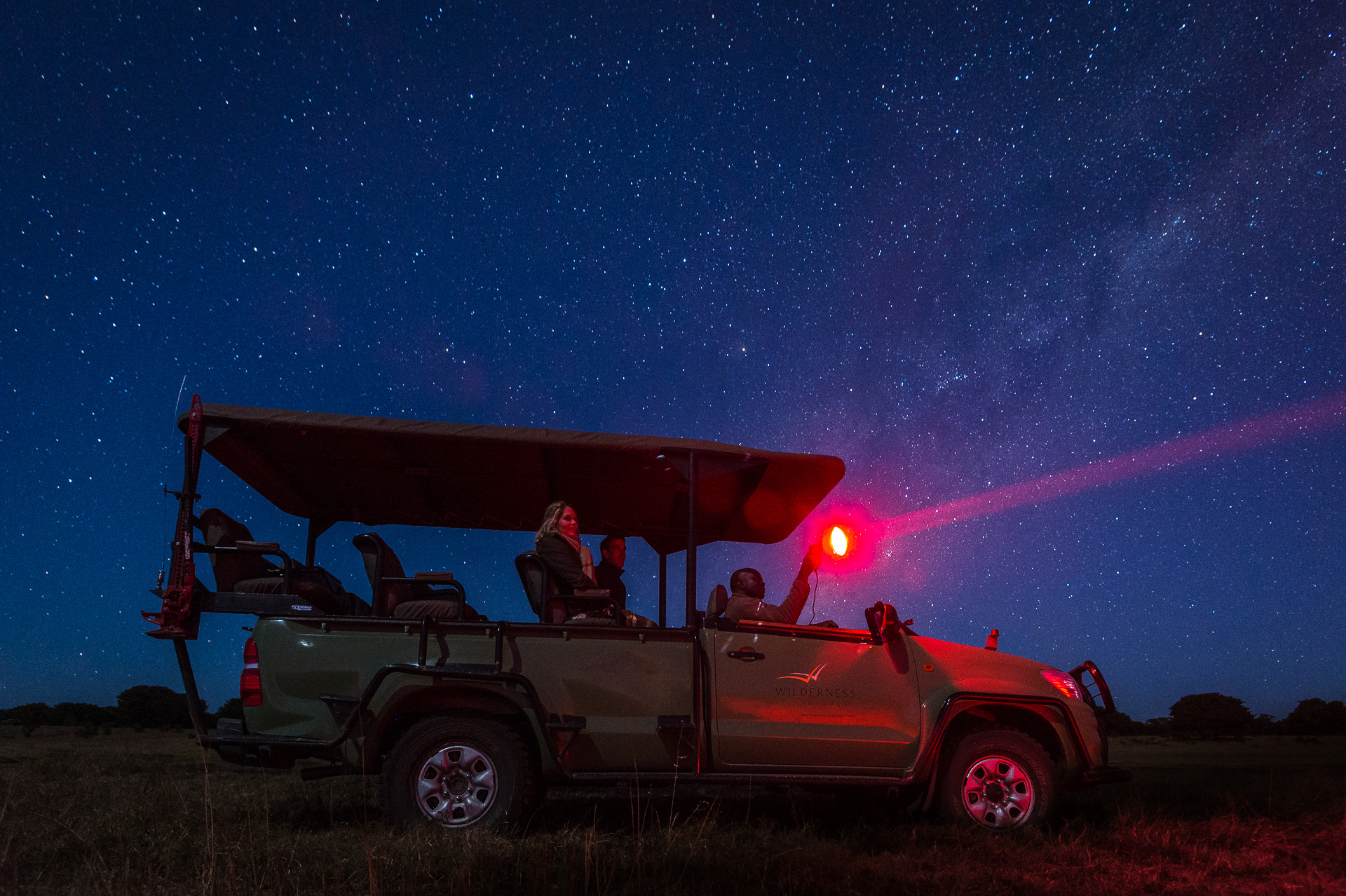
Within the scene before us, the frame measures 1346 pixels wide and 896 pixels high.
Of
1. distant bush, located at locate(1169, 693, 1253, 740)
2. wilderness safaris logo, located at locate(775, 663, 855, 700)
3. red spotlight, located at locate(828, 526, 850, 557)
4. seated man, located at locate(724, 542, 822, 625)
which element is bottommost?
distant bush, located at locate(1169, 693, 1253, 740)

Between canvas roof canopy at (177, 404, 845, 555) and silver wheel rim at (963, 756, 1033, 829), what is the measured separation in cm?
234

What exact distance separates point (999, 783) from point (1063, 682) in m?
0.92

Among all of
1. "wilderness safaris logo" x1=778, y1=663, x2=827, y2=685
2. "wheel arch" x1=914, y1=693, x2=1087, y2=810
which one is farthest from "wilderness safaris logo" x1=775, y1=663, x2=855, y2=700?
"wheel arch" x1=914, y1=693, x2=1087, y2=810

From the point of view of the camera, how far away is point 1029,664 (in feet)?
19.4

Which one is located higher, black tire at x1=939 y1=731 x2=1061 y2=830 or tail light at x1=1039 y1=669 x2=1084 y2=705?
tail light at x1=1039 y1=669 x2=1084 y2=705

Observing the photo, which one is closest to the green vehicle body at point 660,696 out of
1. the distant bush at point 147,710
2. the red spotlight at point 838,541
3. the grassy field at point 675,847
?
the grassy field at point 675,847

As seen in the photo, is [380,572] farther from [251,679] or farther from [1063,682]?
[1063,682]

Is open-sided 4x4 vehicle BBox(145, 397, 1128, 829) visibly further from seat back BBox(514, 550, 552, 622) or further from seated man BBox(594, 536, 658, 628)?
seated man BBox(594, 536, 658, 628)

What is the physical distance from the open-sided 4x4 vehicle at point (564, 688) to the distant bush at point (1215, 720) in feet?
101

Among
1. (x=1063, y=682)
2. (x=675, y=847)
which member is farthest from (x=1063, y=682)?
(x=675, y=847)

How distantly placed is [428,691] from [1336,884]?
17.5 feet

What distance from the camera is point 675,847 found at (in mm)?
4555

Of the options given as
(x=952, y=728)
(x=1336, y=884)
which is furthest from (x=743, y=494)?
(x=1336, y=884)

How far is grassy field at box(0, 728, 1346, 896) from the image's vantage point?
3967 mm
